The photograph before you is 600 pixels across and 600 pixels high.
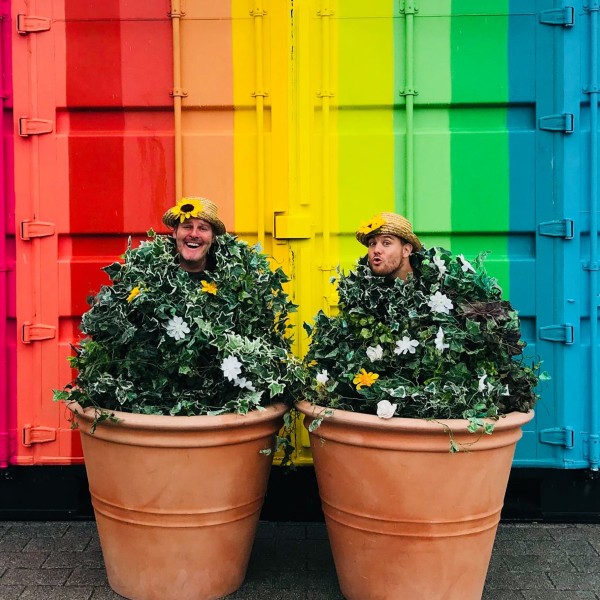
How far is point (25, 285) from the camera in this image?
3.20 meters

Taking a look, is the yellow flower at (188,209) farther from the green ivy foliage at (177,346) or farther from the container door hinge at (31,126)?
the container door hinge at (31,126)

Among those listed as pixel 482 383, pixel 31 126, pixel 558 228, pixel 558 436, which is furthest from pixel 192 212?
pixel 558 436

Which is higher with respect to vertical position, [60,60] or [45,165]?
[60,60]

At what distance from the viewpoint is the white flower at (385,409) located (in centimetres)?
232

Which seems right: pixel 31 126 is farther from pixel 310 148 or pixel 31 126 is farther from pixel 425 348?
pixel 425 348

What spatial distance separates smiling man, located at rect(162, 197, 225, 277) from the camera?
104 inches

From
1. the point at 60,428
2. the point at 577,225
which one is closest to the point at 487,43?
the point at 577,225

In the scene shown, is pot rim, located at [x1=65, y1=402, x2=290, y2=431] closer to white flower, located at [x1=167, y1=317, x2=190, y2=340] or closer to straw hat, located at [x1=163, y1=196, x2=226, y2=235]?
white flower, located at [x1=167, y1=317, x2=190, y2=340]

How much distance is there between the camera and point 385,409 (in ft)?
7.63

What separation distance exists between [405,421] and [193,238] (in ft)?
3.47

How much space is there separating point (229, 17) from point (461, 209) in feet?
4.48

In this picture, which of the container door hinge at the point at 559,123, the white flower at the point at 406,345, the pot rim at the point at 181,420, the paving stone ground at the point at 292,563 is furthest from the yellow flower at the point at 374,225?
the paving stone ground at the point at 292,563

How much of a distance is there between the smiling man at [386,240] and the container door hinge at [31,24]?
70.3 inches

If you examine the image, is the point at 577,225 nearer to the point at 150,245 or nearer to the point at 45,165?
the point at 150,245
